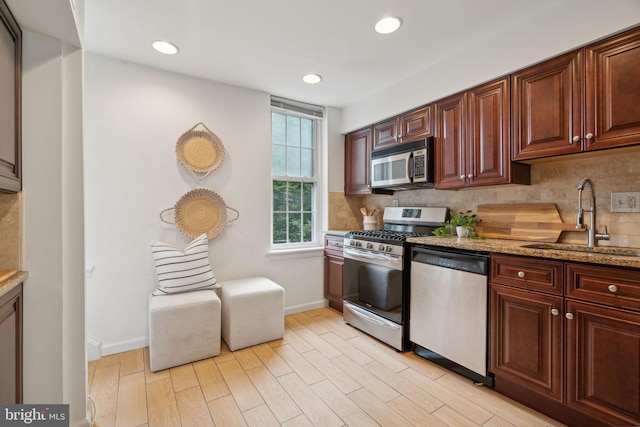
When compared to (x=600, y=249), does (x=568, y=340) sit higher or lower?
lower

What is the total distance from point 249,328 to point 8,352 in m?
1.53

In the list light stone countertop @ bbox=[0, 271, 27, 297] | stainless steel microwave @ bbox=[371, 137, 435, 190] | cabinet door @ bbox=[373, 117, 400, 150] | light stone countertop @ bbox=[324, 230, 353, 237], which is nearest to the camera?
light stone countertop @ bbox=[0, 271, 27, 297]

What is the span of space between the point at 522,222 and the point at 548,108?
836 millimetres

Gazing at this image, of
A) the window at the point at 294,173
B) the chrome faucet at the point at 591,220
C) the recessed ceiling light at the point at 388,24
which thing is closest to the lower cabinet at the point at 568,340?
the chrome faucet at the point at 591,220

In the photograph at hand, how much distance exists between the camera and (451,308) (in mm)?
2041

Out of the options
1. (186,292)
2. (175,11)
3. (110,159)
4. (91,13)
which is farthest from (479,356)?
(91,13)

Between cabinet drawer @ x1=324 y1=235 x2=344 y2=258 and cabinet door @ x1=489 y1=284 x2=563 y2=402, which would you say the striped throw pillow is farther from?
cabinet door @ x1=489 y1=284 x2=563 y2=402

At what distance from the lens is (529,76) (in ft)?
6.36

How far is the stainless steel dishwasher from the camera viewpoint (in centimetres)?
189

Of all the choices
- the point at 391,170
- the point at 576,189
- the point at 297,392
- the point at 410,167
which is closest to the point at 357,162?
the point at 391,170

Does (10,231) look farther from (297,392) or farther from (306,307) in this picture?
(306,307)

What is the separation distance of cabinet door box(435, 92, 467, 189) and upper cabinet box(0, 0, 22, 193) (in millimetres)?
2631

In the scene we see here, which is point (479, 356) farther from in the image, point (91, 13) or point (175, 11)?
point (91, 13)

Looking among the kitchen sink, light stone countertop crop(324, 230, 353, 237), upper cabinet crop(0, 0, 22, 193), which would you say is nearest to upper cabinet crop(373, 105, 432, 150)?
light stone countertop crop(324, 230, 353, 237)
